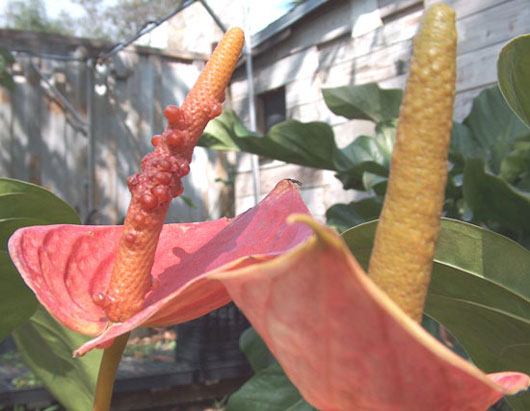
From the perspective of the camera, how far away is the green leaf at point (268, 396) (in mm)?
699

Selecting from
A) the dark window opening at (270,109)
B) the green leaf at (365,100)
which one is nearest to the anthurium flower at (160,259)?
the green leaf at (365,100)

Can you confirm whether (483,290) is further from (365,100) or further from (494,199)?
(365,100)

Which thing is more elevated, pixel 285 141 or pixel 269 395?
pixel 285 141

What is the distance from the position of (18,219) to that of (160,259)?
12cm

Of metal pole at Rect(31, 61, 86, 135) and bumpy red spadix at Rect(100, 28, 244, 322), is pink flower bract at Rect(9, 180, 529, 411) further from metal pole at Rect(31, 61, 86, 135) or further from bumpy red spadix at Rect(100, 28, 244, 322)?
metal pole at Rect(31, 61, 86, 135)

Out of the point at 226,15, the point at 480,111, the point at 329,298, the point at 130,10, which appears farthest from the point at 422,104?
the point at 130,10

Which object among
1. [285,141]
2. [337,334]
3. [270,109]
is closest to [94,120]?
[270,109]

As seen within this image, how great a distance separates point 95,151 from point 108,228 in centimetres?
258

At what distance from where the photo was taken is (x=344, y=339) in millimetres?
136

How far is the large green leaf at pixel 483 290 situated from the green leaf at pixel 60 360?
240 mm

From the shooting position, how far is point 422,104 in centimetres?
16

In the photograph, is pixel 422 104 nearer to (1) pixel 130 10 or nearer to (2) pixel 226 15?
(2) pixel 226 15

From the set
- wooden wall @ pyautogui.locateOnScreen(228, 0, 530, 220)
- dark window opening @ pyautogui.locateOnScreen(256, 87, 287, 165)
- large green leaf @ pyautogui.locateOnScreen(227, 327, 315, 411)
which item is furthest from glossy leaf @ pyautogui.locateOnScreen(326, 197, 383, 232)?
dark window opening @ pyautogui.locateOnScreen(256, 87, 287, 165)

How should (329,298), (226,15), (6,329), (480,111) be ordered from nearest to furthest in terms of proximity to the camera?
(329,298), (6,329), (480,111), (226,15)
